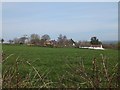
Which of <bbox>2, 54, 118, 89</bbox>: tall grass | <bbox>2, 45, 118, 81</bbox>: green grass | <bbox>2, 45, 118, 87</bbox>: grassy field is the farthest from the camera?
<bbox>2, 45, 118, 81</bbox>: green grass

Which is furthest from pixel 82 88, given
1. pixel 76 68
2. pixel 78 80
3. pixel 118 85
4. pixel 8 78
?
pixel 8 78

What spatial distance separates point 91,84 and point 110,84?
185 millimetres

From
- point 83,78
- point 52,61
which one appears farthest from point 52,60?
point 83,78

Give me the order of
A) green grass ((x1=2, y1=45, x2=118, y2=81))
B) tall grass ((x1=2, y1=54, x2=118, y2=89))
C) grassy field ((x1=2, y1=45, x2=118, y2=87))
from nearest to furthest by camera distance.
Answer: tall grass ((x1=2, y1=54, x2=118, y2=89)) < grassy field ((x1=2, y1=45, x2=118, y2=87)) < green grass ((x1=2, y1=45, x2=118, y2=81))

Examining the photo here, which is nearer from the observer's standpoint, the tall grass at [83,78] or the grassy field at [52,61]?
the tall grass at [83,78]

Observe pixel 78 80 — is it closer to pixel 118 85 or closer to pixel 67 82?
pixel 67 82

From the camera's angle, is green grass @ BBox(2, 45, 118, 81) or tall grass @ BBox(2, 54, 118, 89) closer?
tall grass @ BBox(2, 54, 118, 89)

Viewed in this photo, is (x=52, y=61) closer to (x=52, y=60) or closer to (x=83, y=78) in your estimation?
(x=52, y=60)

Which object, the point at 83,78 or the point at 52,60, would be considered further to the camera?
the point at 52,60

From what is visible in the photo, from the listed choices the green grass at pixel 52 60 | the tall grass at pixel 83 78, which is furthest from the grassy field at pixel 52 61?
the tall grass at pixel 83 78

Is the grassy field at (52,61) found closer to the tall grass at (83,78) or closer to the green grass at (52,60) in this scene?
the green grass at (52,60)

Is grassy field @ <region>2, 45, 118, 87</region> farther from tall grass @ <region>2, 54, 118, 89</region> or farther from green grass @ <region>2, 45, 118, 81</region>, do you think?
tall grass @ <region>2, 54, 118, 89</region>

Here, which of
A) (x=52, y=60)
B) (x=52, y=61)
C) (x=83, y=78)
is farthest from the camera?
(x=52, y=60)

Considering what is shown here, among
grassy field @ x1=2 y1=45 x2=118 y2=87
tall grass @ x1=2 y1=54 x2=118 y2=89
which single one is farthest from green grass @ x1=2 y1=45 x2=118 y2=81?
tall grass @ x1=2 y1=54 x2=118 y2=89
